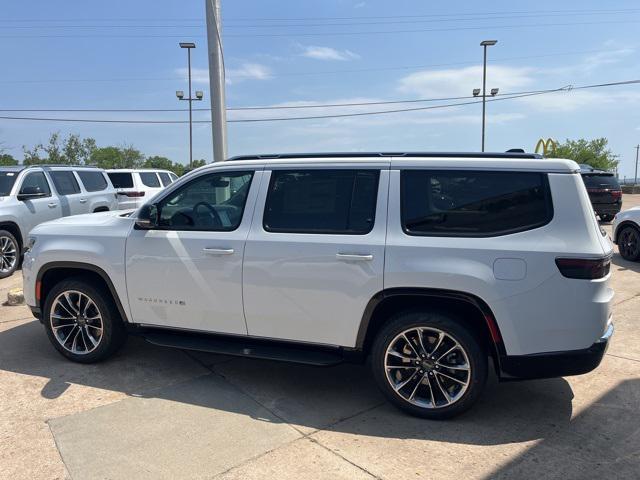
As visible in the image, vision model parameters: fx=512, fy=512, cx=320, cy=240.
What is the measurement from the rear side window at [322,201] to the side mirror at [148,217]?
1023 millimetres

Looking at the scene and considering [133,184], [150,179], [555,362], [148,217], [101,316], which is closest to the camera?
[555,362]

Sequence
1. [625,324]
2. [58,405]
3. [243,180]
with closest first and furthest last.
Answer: [58,405], [243,180], [625,324]

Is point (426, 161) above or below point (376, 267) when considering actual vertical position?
above

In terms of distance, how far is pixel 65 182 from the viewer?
10383 millimetres

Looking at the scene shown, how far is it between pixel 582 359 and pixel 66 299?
4.29 metres

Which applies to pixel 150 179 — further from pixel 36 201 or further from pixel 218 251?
pixel 218 251

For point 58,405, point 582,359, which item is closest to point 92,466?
point 58,405

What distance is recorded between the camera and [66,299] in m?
4.72

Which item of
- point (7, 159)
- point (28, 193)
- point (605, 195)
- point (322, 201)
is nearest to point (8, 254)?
point (28, 193)

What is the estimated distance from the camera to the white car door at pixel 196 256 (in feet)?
13.5

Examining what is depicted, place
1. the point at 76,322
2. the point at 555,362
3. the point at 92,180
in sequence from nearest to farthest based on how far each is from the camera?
the point at 555,362
the point at 76,322
the point at 92,180

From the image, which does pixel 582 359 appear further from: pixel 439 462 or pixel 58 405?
pixel 58 405

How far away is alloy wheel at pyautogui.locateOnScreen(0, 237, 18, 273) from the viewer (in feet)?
28.7

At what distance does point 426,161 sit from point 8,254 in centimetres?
805
